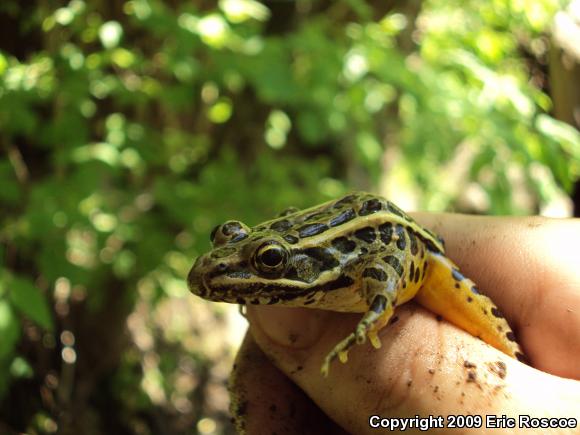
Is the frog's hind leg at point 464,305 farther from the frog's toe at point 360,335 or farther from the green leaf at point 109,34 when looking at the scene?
the green leaf at point 109,34

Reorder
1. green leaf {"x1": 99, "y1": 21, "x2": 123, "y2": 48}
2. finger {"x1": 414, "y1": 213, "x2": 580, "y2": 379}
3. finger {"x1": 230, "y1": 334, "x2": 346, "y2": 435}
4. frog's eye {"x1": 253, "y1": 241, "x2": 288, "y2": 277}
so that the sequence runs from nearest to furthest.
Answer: frog's eye {"x1": 253, "y1": 241, "x2": 288, "y2": 277} → finger {"x1": 414, "y1": 213, "x2": 580, "y2": 379} → finger {"x1": 230, "y1": 334, "x2": 346, "y2": 435} → green leaf {"x1": 99, "y1": 21, "x2": 123, "y2": 48}

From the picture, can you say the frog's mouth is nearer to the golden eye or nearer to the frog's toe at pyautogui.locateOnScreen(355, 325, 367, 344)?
the golden eye

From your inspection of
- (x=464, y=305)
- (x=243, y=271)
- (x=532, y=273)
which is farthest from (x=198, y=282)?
(x=532, y=273)

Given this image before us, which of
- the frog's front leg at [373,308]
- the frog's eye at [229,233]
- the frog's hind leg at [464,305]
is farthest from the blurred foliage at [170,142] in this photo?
the frog's front leg at [373,308]

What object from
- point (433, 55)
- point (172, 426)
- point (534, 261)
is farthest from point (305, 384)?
point (172, 426)

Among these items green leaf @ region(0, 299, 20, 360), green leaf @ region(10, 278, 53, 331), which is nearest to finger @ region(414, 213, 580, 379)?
green leaf @ region(10, 278, 53, 331)

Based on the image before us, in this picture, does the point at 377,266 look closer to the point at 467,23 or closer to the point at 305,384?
the point at 305,384
